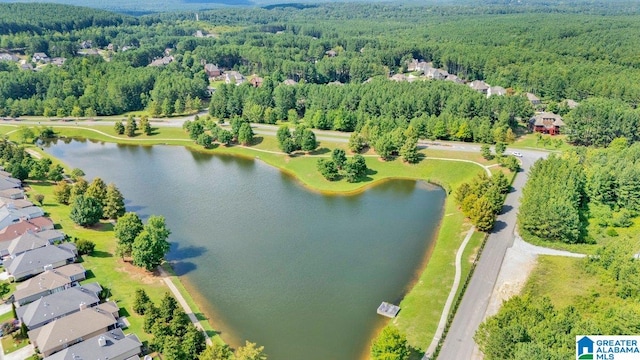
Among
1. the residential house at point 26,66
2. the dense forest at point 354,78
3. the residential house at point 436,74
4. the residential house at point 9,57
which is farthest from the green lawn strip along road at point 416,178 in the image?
the residential house at point 9,57

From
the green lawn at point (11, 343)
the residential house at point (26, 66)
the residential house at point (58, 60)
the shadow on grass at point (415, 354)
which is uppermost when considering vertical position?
the residential house at point (58, 60)

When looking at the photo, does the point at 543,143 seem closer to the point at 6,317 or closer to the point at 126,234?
the point at 126,234

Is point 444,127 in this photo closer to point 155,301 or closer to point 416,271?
point 416,271

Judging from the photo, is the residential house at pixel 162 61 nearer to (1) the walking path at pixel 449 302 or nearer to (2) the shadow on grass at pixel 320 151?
(2) the shadow on grass at pixel 320 151

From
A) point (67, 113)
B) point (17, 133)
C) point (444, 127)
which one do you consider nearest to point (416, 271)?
point (444, 127)

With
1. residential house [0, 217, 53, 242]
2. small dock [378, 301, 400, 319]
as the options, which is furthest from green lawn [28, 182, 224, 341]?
small dock [378, 301, 400, 319]

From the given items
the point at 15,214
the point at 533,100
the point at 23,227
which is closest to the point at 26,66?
the point at 15,214
